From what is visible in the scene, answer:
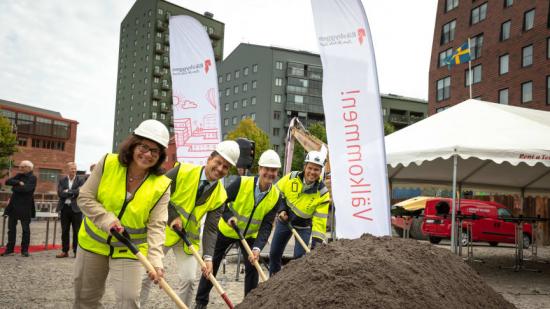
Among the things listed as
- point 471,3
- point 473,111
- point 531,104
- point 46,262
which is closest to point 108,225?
point 46,262

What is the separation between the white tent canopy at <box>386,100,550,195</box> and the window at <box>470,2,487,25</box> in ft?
70.2

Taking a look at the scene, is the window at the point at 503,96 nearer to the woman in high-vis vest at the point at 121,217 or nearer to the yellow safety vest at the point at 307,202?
the yellow safety vest at the point at 307,202

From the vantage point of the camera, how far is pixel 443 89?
3184 centimetres

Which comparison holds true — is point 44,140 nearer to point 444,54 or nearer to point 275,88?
point 275,88

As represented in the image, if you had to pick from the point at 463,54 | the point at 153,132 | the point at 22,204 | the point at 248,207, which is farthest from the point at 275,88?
the point at 153,132


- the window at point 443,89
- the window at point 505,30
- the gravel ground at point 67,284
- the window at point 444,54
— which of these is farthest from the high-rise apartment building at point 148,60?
the gravel ground at point 67,284

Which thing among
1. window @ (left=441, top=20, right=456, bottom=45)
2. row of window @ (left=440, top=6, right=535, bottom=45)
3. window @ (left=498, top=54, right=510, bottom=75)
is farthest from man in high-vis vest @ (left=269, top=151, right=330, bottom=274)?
window @ (left=441, top=20, right=456, bottom=45)

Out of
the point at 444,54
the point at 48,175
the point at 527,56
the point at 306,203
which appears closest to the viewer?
the point at 306,203

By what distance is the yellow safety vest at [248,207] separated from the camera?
4.70 m

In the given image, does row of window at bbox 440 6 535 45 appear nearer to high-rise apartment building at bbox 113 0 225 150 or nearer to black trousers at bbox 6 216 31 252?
black trousers at bbox 6 216 31 252

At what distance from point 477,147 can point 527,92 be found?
21.9 metres

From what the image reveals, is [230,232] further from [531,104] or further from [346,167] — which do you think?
[531,104]

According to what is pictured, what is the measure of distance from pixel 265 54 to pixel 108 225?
5492cm

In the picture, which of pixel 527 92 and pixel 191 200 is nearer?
pixel 191 200
